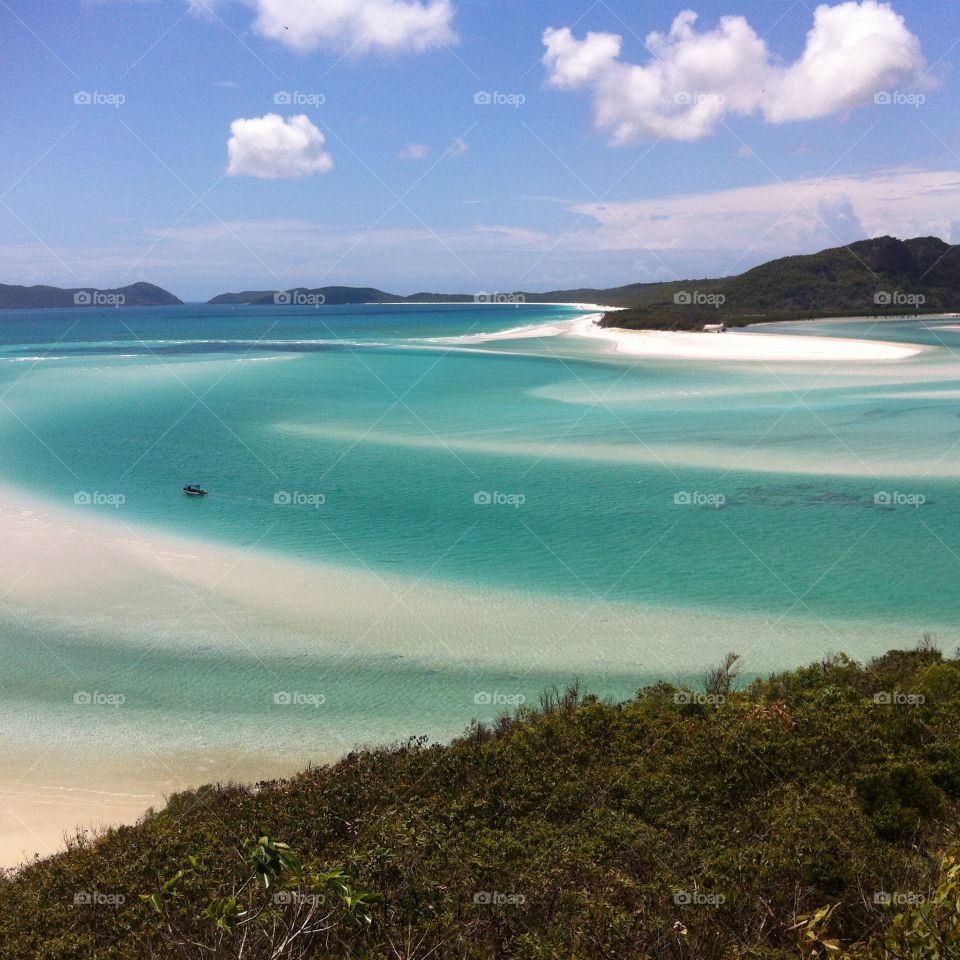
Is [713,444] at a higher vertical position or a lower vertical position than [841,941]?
higher

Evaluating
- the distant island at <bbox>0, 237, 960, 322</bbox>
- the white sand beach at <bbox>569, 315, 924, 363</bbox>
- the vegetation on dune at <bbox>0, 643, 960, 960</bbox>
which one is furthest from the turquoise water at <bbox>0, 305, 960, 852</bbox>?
the distant island at <bbox>0, 237, 960, 322</bbox>

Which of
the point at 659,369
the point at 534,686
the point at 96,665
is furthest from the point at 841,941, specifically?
the point at 659,369

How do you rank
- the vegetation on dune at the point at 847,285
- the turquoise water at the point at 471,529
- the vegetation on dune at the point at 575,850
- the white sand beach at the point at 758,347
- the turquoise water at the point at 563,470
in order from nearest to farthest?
1. the vegetation on dune at the point at 575,850
2. the turquoise water at the point at 471,529
3. the turquoise water at the point at 563,470
4. the white sand beach at the point at 758,347
5. the vegetation on dune at the point at 847,285

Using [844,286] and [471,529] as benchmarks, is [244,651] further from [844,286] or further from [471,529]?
[844,286]

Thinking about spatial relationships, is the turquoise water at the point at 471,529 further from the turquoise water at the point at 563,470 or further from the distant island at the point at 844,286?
the distant island at the point at 844,286

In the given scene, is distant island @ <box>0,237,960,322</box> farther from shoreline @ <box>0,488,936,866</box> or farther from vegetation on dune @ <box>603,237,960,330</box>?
shoreline @ <box>0,488,936,866</box>

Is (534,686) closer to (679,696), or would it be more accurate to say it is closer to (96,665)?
(679,696)

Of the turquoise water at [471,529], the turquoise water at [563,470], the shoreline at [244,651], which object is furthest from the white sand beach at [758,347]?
the shoreline at [244,651]
